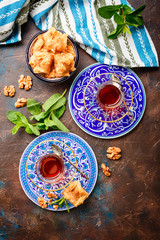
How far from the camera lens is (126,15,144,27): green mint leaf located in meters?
1.38

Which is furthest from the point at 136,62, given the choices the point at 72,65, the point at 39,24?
the point at 39,24

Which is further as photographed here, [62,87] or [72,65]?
[62,87]

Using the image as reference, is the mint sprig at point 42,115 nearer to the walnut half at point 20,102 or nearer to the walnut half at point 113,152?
the walnut half at point 20,102

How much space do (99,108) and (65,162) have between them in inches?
16.0

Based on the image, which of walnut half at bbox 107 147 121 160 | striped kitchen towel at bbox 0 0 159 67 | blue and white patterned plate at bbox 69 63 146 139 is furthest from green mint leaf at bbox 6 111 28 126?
walnut half at bbox 107 147 121 160

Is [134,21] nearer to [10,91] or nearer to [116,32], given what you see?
[116,32]

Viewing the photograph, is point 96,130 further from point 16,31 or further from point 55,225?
point 16,31

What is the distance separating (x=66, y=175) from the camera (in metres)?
1.45

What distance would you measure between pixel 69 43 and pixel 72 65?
159 mm

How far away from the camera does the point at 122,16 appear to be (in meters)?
1.39

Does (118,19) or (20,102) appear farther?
(20,102)

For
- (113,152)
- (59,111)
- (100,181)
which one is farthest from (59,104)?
(100,181)

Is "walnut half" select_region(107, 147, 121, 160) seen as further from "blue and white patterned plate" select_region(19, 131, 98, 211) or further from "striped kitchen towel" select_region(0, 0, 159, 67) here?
"striped kitchen towel" select_region(0, 0, 159, 67)

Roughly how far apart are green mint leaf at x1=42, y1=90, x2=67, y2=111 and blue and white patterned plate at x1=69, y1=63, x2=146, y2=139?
76 mm
